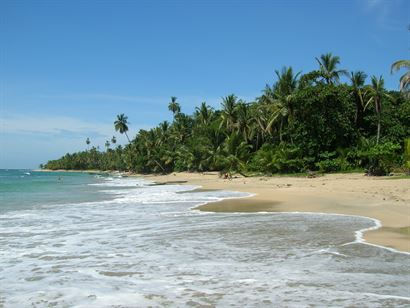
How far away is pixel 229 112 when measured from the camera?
158 ft

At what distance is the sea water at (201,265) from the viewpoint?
500cm

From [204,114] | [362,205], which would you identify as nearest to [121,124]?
[204,114]

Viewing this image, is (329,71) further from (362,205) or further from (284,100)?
(362,205)

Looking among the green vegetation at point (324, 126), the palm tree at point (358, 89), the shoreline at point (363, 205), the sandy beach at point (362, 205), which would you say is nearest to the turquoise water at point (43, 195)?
the shoreline at point (363, 205)

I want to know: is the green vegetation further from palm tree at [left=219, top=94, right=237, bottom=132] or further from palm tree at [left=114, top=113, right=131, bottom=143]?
palm tree at [left=114, top=113, right=131, bottom=143]

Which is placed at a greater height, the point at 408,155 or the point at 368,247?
the point at 408,155

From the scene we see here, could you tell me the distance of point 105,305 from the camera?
15.8 ft

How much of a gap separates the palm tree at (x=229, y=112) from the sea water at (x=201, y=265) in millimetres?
36722

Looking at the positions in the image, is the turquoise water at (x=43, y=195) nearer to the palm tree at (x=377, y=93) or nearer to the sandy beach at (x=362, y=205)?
the sandy beach at (x=362, y=205)

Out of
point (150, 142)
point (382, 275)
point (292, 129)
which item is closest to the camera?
point (382, 275)

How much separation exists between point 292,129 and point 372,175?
10.6 meters

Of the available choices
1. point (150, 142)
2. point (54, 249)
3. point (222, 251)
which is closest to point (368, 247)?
point (222, 251)

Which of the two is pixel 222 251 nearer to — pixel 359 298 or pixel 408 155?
pixel 359 298

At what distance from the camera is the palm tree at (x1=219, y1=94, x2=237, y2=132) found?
4778 cm
